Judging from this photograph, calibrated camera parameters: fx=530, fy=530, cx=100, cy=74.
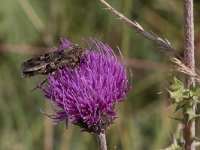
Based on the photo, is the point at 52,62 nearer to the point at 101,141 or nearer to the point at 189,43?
the point at 101,141

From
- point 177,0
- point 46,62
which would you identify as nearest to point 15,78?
point 177,0

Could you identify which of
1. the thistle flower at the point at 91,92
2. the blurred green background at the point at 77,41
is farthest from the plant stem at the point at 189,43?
the blurred green background at the point at 77,41

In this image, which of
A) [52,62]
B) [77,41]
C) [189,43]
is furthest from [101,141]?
[77,41]

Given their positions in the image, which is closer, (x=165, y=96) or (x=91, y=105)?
(x=91, y=105)

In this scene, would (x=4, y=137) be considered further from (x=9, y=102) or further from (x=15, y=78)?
(x=15, y=78)

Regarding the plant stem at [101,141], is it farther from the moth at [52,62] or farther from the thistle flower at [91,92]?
the moth at [52,62]
